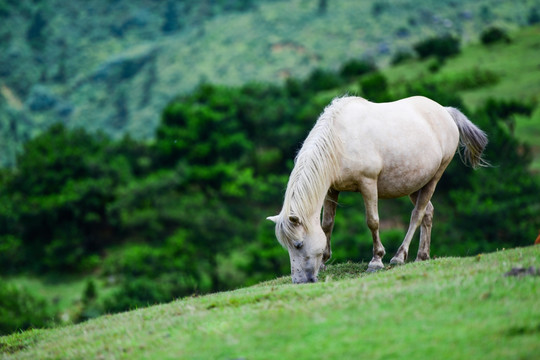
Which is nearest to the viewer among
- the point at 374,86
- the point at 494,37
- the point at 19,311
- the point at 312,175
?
the point at 312,175

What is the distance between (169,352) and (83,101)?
113008mm

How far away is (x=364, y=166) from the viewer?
9844 mm

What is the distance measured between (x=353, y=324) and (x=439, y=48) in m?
66.1

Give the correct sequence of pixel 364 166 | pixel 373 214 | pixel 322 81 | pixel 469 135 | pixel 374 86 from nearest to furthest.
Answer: pixel 364 166, pixel 373 214, pixel 469 135, pixel 374 86, pixel 322 81

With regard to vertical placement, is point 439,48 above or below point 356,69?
above

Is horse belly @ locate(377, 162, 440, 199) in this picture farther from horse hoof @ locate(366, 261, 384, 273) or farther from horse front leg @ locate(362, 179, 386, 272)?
horse hoof @ locate(366, 261, 384, 273)

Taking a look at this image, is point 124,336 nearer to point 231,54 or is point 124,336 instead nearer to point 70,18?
point 231,54

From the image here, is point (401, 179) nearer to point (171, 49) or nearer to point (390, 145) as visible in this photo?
point (390, 145)

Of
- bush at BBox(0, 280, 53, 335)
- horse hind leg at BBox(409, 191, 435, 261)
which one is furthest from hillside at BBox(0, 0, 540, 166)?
horse hind leg at BBox(409, 191, 435, 261)

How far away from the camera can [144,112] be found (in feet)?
322

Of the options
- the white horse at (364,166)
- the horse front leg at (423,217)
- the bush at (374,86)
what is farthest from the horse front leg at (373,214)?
the bush at (374,86)

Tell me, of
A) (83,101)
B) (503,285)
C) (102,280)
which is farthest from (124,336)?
(83,101)

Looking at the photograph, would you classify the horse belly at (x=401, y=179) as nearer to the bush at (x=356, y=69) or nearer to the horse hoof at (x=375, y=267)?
the horse hoof at (x=375, y=267)

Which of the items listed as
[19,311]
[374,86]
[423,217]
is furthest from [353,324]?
[374,86]
